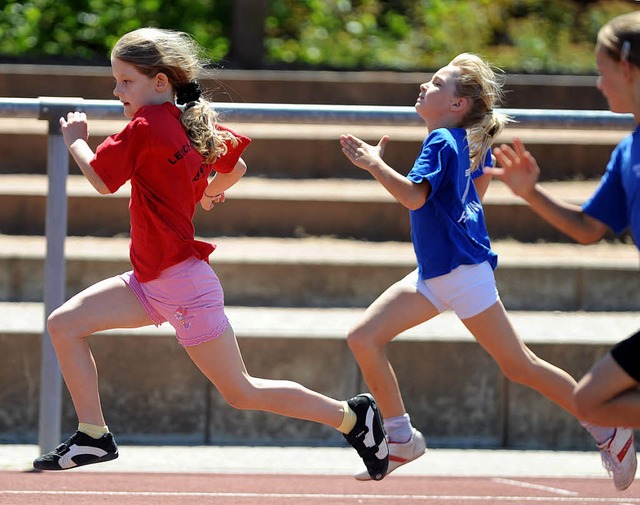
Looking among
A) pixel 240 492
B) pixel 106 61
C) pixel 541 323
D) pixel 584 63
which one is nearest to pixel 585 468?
pixel 541 323

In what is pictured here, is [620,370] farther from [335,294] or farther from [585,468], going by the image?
[335,294]

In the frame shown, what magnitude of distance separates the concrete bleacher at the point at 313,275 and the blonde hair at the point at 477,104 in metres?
1.95

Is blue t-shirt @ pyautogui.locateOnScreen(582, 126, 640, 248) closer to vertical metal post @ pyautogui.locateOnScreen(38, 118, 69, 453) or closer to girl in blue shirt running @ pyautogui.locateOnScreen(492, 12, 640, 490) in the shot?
girl in blue shirt running @ pyautogui.locateOnScreen(492, 12, 640, 490)

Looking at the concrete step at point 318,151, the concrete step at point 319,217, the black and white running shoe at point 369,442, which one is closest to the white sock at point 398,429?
the black and white running shoe at point 369,442

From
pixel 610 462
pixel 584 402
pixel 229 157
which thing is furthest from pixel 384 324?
→ pixel 584 402

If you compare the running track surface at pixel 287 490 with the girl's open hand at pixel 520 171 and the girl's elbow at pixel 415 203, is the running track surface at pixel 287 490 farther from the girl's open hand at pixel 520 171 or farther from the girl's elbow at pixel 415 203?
the girl's open hand at pixel 520 171

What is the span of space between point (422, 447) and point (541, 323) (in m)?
2.32

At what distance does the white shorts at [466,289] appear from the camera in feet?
15.9

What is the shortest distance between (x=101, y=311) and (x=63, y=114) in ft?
4.71

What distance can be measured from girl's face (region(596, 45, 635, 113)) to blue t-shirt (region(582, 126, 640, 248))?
0.34ft

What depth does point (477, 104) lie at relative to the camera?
16.4 feet

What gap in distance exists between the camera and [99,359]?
664 centimetres

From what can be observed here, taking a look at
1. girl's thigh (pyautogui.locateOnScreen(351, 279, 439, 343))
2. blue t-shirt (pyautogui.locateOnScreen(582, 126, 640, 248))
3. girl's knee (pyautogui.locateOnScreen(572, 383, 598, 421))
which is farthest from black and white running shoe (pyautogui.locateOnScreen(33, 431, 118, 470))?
blue t-shirt (pyautogui.locateOnScreen(582, 126, 640, 248))

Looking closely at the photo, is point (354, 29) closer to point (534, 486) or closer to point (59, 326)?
point (534, 486)
